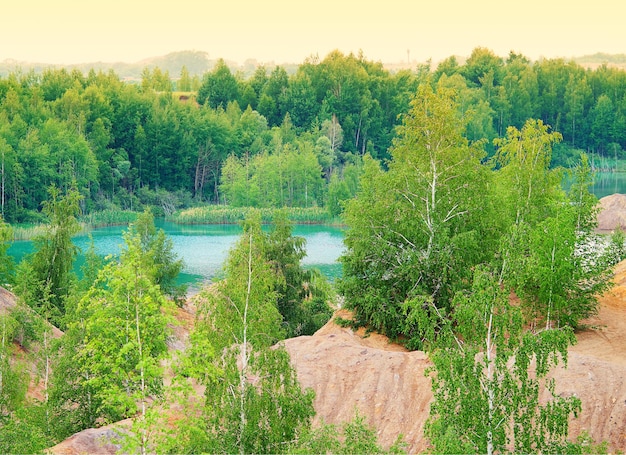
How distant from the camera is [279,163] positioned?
7500cm

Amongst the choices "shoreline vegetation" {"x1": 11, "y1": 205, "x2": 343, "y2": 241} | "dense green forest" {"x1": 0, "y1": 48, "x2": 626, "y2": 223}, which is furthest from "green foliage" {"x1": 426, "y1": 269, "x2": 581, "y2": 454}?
"shoreline vegetation" {"x1": 11, "y1": 205, "x2": 343, "y2": 241}

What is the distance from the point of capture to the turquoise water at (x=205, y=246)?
4619cm

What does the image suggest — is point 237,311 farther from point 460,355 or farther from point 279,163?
point 279,163

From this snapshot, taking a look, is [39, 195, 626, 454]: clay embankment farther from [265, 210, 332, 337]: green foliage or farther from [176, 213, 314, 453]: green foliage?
[265, 210, 332, 337]: green foliage

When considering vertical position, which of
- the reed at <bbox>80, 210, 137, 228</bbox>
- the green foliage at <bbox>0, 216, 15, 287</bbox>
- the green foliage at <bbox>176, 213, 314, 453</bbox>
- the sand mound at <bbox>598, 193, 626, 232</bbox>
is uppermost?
the green foliage at <bbox>176, 213, 314, 453</bbox>

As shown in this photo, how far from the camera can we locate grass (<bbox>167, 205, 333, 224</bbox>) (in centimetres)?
6738

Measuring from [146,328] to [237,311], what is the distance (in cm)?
132

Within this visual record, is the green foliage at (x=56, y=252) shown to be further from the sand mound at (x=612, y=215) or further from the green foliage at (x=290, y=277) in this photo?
the sand mound at (x=612, y=215)

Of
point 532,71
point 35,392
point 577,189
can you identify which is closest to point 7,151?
point 35,392

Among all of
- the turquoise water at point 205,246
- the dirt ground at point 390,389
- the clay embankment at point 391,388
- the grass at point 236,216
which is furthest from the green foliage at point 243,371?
the grass at point 236,216

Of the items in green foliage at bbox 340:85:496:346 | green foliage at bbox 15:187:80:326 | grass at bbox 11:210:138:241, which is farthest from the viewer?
grass at bbox 11:210:138:241

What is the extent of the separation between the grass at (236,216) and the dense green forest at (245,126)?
1448mm

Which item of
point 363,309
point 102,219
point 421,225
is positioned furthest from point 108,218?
point 421,225

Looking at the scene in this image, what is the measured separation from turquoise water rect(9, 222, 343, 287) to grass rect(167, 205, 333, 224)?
1.06m
